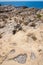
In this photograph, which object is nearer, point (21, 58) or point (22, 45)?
point (21, 58)

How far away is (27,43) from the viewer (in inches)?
416

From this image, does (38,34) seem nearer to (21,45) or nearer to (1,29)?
(21,45)

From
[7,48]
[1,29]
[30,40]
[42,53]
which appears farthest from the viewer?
[1,29]

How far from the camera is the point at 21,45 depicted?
1028cm

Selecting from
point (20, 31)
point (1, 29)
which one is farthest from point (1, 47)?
point (1, 29)

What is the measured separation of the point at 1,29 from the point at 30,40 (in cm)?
408

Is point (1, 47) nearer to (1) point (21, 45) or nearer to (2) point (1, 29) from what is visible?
(1) point (21, 45)

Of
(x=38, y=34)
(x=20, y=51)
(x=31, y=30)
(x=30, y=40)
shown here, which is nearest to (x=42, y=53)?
(x=20, y=51)

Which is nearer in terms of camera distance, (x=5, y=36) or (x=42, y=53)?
(x=42, y=53)

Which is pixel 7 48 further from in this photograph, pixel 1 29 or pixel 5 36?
pixel 1 29

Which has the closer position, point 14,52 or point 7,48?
point 14,52

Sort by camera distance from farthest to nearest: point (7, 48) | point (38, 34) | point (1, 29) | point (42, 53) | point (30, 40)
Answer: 1. point (1, 29)
2. point (38, 34)
3. point (30, 40)
4. point (7, 48)
5. point (42, 53)

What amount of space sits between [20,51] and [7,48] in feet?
3.73

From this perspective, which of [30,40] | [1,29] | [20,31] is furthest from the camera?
[1,29]
